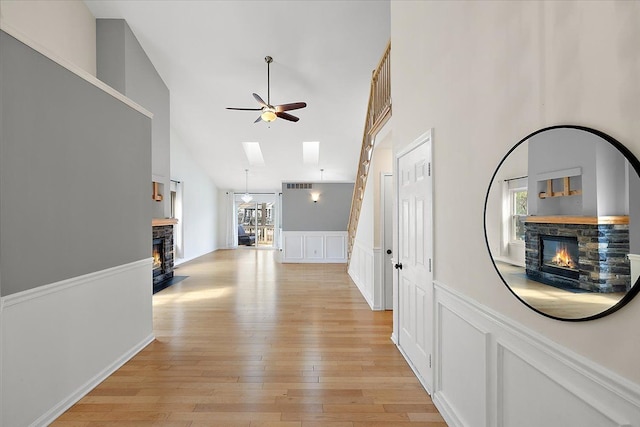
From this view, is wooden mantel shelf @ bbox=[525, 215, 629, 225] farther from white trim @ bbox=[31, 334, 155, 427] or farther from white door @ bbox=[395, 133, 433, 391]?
white trim @ bbox=[31, 334, 155, 427]

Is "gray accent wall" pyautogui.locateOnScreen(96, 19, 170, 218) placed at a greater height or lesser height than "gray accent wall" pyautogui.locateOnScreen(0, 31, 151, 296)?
greater

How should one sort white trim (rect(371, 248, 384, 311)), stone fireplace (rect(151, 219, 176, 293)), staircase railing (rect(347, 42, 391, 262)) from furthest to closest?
stone fireplace (rect(151, 219, 176, 293)) → white trim (rect(371, 248, 384, 311)) → staircase railing (rect(347, 42, 391, 262))

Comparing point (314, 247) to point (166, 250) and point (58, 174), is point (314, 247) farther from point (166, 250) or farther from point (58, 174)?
point (58, 174)

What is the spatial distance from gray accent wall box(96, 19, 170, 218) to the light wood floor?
2.54 metres

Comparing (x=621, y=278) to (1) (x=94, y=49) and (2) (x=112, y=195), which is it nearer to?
(2) (x=112, y=195)

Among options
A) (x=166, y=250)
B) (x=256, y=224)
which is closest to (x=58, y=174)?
(x=166, y=250)

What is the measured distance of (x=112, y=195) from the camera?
2.87 metres

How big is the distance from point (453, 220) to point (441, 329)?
81 centimetres

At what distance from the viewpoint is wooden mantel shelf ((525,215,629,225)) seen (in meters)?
0.94

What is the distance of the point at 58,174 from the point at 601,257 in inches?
120

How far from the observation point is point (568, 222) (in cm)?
112

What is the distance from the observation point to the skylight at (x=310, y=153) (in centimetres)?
945

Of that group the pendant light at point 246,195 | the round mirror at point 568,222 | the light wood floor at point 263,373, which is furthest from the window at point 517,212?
the pendant light at point 246,195

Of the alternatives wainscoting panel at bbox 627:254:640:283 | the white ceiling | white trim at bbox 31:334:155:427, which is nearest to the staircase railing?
the white ceiling
